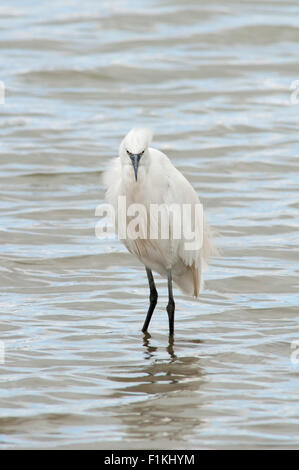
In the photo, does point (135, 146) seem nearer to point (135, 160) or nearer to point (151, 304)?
point (135, 160)

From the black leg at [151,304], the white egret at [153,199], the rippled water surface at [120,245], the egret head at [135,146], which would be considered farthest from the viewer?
the black leg at [151,304]

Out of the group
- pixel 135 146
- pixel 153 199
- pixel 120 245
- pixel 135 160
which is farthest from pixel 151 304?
pixel 120 245

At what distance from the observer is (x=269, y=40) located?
1828 cm

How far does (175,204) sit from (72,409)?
6.48ft

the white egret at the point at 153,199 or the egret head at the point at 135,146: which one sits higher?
the egret head at the point at 135,146

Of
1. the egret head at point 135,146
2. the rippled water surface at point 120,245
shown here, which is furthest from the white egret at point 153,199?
the rippled water surface at point 120,245

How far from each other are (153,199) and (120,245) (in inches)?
107

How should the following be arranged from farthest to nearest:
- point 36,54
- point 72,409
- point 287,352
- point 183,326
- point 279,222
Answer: point 36,54 < point 279,222 < point 183,326 < point 287,352 < point 72,409

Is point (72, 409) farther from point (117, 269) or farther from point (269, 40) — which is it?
point (269, 40)

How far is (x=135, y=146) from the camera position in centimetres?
681

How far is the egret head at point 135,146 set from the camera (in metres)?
6.82

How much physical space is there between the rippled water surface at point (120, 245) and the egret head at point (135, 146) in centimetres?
137

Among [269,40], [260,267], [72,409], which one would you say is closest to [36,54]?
[269,40]

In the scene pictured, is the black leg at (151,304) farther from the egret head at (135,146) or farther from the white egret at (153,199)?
the egret head at (135,146)
